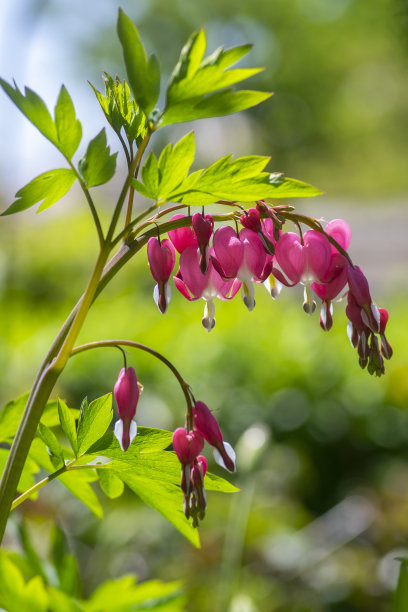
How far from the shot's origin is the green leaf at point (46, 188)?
2.03 ft

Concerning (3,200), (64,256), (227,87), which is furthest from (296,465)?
(3,200)

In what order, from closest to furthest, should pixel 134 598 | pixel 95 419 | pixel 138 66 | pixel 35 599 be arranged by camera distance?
pixel 138 66
pixel 95 419
pixel 35 599
pixel 134 598

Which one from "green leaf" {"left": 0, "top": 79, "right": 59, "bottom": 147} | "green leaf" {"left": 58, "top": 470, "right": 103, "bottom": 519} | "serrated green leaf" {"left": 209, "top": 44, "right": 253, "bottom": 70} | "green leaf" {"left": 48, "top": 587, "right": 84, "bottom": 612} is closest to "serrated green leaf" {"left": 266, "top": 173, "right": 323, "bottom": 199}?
"serrated green leaf" {"left": 209, "top": 44, "right": 253, "bottom": 70}

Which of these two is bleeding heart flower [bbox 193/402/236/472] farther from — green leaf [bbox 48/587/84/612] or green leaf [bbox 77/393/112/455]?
green leaf [bbox 48/587/84/612]

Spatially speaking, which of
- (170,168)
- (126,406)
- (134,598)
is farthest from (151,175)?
(134,598)

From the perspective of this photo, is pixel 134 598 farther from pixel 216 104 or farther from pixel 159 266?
pixel 216 104

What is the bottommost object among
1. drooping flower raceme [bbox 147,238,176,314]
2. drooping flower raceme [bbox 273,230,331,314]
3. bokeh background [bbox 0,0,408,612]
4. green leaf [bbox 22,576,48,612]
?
bokeh background [bbox 0,0,408,612]

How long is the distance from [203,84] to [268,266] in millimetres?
190

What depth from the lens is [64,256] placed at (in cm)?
793

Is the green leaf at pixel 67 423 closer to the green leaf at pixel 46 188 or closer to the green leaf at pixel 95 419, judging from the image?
the green leaf at pixel 95 419

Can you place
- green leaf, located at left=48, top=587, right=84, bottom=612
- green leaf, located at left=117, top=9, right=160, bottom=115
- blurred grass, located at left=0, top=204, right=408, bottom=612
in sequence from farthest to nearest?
blurred grass, located at left=0, top=204, right=408, bottom=612 < green leaf, located at left=48, top=587, right=84, bottom=612 < green leaf, located at left=117, top=9, right=160, bottom=115

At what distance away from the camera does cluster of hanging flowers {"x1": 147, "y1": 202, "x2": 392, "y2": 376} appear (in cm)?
61

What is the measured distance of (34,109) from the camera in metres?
0.60

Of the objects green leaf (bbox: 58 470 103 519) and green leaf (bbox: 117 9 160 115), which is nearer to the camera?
green leaf (bbox: 117 9 160 115)
